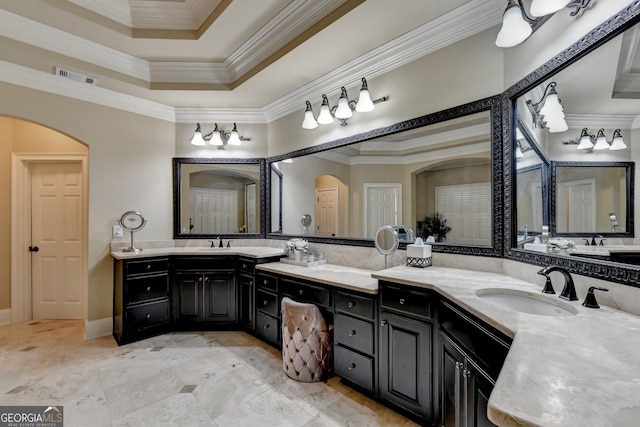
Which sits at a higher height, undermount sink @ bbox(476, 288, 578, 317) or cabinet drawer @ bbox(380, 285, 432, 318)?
undermount sink @ bbox(476, 288, 578, 317)

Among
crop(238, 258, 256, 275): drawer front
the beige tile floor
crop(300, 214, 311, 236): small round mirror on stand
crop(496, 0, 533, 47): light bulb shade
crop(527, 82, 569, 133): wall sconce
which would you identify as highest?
crop(496, 0, 533, 47): light bulb shade

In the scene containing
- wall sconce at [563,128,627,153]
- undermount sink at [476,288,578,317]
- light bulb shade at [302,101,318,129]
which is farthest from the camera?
light bulb shade at [302,101,318,129]

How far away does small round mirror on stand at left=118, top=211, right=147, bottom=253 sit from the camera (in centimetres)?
345

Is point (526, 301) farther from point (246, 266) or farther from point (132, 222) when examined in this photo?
point (132, 222)

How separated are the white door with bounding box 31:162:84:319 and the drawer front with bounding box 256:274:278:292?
262 centimetres

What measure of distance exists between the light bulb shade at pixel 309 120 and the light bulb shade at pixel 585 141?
224 cm

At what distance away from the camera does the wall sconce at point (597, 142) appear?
133cm

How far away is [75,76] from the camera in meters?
2.99

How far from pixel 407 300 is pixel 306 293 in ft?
3.14

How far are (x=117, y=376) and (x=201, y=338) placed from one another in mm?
868

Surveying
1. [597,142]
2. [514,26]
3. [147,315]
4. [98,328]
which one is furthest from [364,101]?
[98,328]

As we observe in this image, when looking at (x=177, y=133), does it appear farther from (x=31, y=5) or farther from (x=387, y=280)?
(x=387, y=280)

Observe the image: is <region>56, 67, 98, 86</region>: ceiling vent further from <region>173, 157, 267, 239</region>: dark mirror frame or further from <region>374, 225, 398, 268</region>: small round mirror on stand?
<region>374, 225, 398, 268</region>: small round mirror on stand

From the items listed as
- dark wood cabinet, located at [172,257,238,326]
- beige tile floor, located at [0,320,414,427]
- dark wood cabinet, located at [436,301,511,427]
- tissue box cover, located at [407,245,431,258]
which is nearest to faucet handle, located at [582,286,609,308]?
dark wood cabinet, located at [436,301,511,427]
